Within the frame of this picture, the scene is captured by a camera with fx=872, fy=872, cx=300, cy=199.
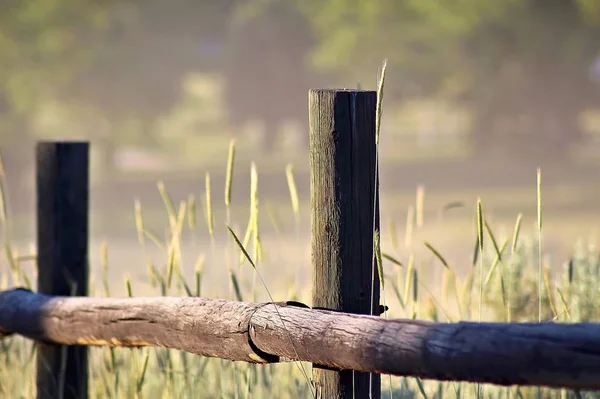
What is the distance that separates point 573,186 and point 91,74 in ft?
55.4

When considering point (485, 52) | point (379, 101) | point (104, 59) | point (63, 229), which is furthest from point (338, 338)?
Answer: point (104, 59)

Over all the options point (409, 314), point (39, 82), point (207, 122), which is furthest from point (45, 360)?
point (207, 122)

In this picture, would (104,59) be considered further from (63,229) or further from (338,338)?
(338,338)

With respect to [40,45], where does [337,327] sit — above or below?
below

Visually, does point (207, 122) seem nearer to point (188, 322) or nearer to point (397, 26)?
point (397, 26)

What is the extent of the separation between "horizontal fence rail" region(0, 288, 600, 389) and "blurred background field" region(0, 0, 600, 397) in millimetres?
17371

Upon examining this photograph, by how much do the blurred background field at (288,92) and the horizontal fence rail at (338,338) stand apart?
1737 centimetres

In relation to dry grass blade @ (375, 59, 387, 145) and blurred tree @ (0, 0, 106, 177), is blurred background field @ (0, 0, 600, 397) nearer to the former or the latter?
blurred tree @ (0, 0, 106, 177)

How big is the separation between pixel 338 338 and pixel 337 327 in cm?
2

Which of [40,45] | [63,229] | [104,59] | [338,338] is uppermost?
[40,45]

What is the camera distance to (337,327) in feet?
5.66

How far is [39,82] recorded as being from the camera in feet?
81.3

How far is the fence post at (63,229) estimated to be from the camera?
8.91 feet

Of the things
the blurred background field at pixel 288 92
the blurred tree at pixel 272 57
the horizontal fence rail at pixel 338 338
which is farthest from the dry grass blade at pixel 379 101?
the blurred tree at pixel 272 57
